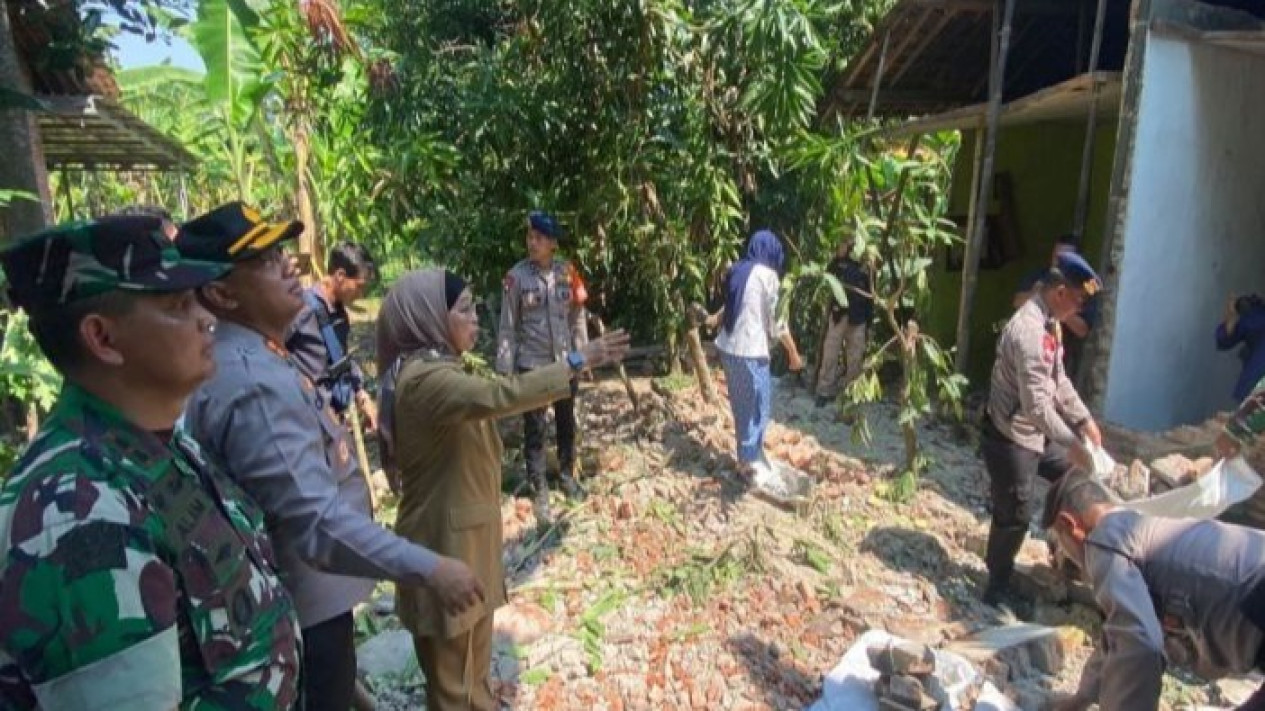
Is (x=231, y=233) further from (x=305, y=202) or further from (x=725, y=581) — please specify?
(x=305, y=202)

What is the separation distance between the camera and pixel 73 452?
107 cm

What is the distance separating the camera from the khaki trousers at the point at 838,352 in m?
7.38

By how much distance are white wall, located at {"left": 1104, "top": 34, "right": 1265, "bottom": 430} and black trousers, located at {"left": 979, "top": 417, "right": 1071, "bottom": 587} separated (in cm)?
134

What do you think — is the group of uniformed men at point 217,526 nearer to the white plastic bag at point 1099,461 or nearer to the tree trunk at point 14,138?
the white plastic bag at point 1099,461

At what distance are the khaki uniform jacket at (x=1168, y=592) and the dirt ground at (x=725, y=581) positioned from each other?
1058 mm

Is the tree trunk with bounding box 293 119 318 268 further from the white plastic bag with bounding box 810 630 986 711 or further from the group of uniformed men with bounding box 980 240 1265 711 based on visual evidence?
the group of uniformed men with bounding box 980 240 1265 711

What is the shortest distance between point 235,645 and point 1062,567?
356 centimetres

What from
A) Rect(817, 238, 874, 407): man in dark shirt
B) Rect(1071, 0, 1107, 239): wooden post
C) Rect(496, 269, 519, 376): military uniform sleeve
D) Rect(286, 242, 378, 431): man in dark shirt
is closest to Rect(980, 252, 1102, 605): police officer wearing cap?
Rect(1071, 0, 1107, 239): wooden post

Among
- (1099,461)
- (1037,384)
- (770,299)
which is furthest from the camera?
(770,299)

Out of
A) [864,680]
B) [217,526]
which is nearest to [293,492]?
[217,526]

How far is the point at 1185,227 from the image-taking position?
5113 millimetres

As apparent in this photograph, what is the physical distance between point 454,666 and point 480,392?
944 millimetres

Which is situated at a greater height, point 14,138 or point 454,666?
point 14,138

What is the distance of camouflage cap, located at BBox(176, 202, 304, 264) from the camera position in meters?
1.57
